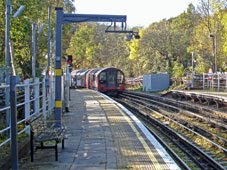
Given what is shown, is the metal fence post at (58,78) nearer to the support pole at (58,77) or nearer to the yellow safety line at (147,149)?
the support pole at (58,77)

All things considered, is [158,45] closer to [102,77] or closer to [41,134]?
[102,77]

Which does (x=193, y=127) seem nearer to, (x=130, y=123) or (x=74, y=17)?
(x=130, y=123)

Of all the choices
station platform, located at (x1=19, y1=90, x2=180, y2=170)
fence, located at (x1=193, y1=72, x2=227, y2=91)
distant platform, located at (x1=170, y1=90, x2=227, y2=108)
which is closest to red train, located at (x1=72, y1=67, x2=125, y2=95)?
fence, located at (x1=193, y1=72, x2=227, y2=91)

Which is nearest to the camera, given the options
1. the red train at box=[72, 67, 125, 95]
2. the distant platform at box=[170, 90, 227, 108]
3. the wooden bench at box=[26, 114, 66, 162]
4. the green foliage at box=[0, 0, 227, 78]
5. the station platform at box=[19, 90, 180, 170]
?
the station platform at box=[19, 90, 180, 170]

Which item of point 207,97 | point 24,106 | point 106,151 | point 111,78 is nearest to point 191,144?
point 106,151

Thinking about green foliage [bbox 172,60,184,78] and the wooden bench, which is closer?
the wooden bench

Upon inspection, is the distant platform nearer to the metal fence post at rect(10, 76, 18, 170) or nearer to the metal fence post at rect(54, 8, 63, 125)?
the metal fence post at rect(54, 8, 63, 125)

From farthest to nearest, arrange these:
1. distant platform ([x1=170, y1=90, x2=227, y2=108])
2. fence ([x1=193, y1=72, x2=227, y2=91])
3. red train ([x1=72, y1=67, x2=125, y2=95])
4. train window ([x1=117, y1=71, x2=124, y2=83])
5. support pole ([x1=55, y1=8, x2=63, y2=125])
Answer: train window ([x1=117, y1=71, x2=124, y2=83])
red train ([x1=72, y1=67, x2=125, y2=95])
fence ([x1=193, y1=72, x2=227, y2=91])
distant platform ([x1=170, y1=90, x2=227, y2=108])
support pole ([x1=55, y1=8, x2=63, y2=125])

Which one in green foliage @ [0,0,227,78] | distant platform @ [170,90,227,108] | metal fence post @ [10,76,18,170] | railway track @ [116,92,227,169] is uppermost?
green foliage @ [0,0,227,78]

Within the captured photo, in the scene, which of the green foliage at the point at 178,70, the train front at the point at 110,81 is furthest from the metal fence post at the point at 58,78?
the green foliage at the point at 178,70

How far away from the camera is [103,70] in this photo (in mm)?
47344

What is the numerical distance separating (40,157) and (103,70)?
37087 mm

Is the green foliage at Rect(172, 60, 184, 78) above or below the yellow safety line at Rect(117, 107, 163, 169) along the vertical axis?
above

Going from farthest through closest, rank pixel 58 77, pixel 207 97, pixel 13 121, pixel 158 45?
pixel 158 45 < pixel 207 97 < pixel 58 77 < pixel 13 121
